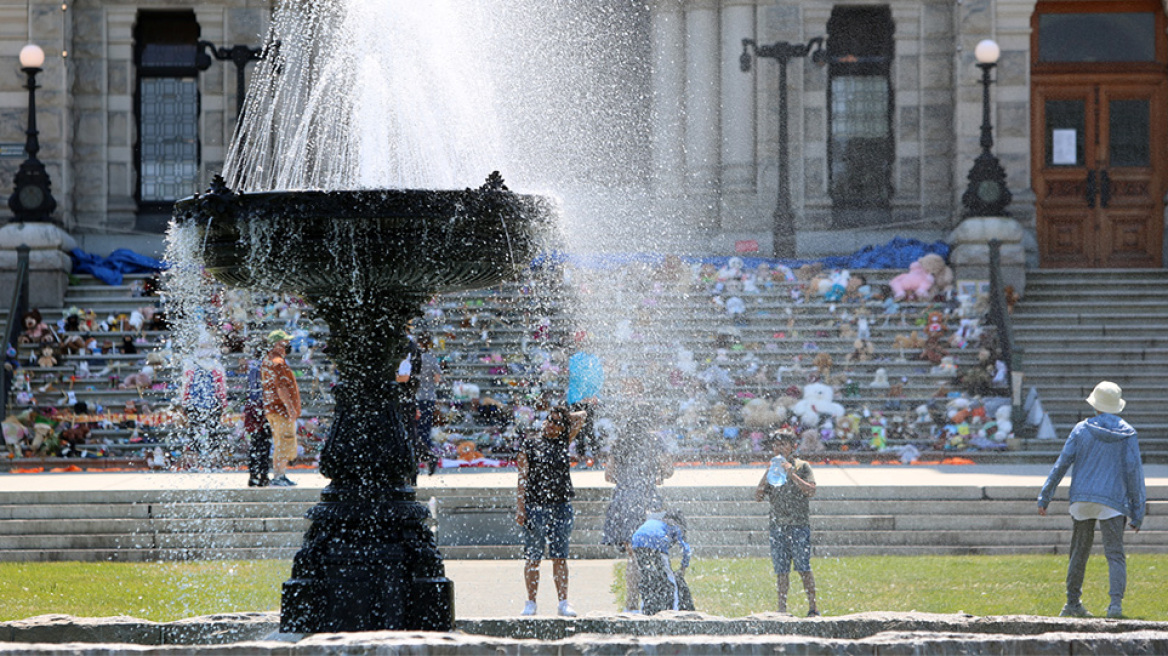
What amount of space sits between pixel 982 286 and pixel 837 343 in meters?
2.60

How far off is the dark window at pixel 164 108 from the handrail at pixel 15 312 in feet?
13.7

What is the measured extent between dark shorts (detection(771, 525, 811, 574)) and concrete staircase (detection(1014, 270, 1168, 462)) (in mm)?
9469

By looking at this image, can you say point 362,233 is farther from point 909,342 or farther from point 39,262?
point 39,262

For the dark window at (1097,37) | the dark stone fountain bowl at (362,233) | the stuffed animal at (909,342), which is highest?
the dark window at (1097,37)

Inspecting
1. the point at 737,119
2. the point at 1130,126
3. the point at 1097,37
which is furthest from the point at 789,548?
the point at 1097,37

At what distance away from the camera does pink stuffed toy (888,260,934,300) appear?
77.0 ft

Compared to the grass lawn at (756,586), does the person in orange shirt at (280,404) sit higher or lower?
higher

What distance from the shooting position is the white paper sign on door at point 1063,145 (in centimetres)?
2708

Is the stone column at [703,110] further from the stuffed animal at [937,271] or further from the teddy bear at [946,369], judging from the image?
the teddy bear at [946,369]

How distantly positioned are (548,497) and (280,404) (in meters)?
5.96

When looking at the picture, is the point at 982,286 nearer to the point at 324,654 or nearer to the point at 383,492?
the point at 383,492

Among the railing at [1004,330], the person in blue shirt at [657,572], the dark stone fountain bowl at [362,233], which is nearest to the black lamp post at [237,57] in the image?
the railing at [1004,330]

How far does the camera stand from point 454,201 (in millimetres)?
7770

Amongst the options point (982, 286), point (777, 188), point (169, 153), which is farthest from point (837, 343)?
point (169, 153)
